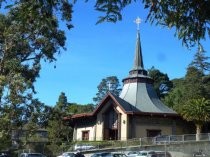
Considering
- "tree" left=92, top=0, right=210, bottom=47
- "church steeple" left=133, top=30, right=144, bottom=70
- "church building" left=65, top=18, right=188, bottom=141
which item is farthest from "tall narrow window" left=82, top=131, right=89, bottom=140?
"tree" left=92, top=0, right=210, bottom=47

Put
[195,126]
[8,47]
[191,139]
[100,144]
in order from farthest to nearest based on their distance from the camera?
[195,126] < [100,144] < [191,139] < [8,47]

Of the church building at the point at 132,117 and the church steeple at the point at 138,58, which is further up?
the church steeple at the point at 138,58

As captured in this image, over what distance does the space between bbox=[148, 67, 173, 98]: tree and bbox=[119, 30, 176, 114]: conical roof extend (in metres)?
33.8

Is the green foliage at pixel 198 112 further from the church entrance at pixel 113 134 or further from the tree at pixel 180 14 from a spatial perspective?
the tree at pixel 180 14

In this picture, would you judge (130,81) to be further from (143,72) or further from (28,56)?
(28,56)

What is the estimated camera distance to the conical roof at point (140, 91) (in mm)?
69250

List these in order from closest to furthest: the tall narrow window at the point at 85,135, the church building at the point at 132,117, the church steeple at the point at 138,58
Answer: the church building at the point at 132,117 < the tall narrow window at the point at 85,135 < the church steeple at the point at 138,58

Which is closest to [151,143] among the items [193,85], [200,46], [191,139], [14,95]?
[191,139]

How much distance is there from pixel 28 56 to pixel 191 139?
20082 mm

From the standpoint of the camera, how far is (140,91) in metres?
73.4

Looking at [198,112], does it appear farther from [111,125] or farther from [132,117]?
[111,125]

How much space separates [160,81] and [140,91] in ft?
132

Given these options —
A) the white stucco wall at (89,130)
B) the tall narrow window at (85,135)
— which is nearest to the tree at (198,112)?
the white stucco wall at (89,130)

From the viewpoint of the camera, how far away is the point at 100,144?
5756 centimetres
